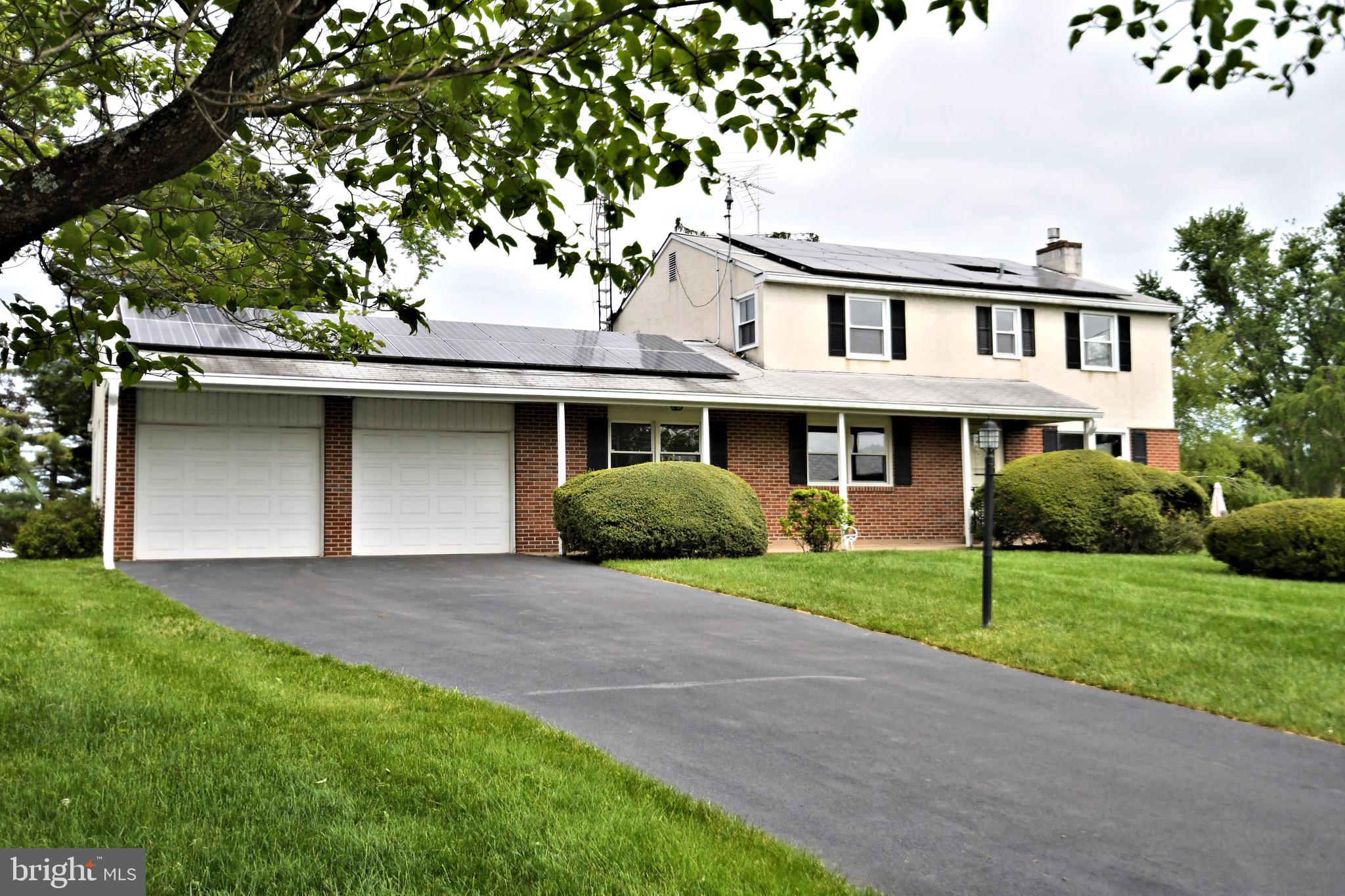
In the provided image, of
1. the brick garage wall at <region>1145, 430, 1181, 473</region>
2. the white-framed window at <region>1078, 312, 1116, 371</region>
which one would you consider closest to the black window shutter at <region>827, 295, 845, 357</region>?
the white-framed window at <region>1078, 312, 1116, 371</region>

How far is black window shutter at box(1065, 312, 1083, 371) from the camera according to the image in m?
24.2

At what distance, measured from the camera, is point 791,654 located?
8.90 metres

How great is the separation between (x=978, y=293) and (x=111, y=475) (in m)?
17.4

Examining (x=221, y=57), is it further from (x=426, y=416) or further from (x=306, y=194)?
(x=426, y=416)

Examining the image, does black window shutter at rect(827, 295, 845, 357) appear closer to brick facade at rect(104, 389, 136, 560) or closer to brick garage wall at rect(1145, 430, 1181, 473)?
brick garage wall at rect(1145, 430, 1181, 473)

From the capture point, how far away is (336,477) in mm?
16672

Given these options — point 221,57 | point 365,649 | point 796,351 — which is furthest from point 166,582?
point 796,351

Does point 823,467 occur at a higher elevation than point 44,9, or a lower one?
lower

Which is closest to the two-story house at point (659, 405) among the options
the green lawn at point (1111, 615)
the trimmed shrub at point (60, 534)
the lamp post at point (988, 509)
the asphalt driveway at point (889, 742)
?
the trimmed shrub at point (60, 534)

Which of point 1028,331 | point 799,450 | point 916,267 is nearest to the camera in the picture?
point 799,450

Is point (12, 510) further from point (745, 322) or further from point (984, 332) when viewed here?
point (984, 332)

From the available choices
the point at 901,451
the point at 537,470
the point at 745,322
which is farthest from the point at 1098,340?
the point at 537,470

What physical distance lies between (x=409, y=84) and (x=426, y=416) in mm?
14200

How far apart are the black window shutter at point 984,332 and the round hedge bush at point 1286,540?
344 inches
